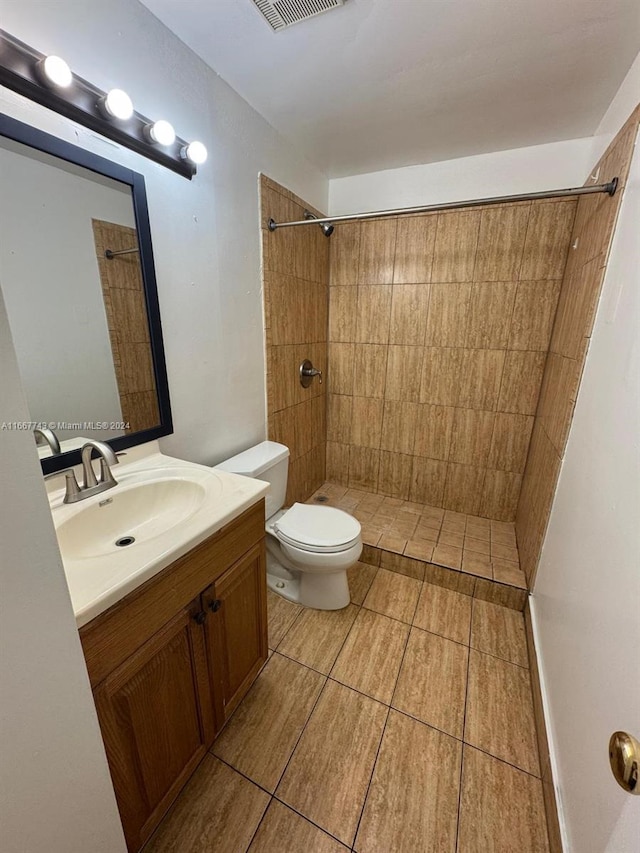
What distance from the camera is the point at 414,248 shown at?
7.27 ft

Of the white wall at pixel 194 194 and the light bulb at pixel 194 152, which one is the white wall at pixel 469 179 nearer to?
the white wall at pixel 194 194

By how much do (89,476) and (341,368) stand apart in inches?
73.0

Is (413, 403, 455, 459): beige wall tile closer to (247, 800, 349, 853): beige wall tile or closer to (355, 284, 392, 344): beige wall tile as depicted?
(355, 284, 392, 344): beige wall tile

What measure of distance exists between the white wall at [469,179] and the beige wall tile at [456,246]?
158mm

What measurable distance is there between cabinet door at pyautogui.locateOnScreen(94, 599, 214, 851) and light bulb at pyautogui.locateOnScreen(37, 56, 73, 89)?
1.37 metres

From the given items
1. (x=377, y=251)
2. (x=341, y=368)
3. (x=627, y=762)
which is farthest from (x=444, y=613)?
(x=377, y=251)

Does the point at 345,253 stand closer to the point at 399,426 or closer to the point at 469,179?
the point at 469,179

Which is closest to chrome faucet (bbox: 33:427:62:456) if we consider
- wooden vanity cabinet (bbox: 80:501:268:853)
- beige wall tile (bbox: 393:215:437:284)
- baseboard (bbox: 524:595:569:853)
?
wooden vanity cabinet (bbox: 80:501:268:853)

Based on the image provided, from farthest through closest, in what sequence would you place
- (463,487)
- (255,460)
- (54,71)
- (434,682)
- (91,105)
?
1. (463,487)
2. (255,460)
3. (434,682)
4. (91,105)
5. (54,71)

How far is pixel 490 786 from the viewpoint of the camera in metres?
1.10

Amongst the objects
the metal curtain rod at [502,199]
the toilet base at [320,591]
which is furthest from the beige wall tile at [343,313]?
the toilet base at [320,591]

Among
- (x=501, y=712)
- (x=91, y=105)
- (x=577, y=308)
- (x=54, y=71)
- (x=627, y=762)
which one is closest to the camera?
(x=627, y=762)

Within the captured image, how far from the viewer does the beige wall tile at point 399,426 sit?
248cm

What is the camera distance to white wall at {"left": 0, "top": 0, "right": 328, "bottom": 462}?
3.17 ft
